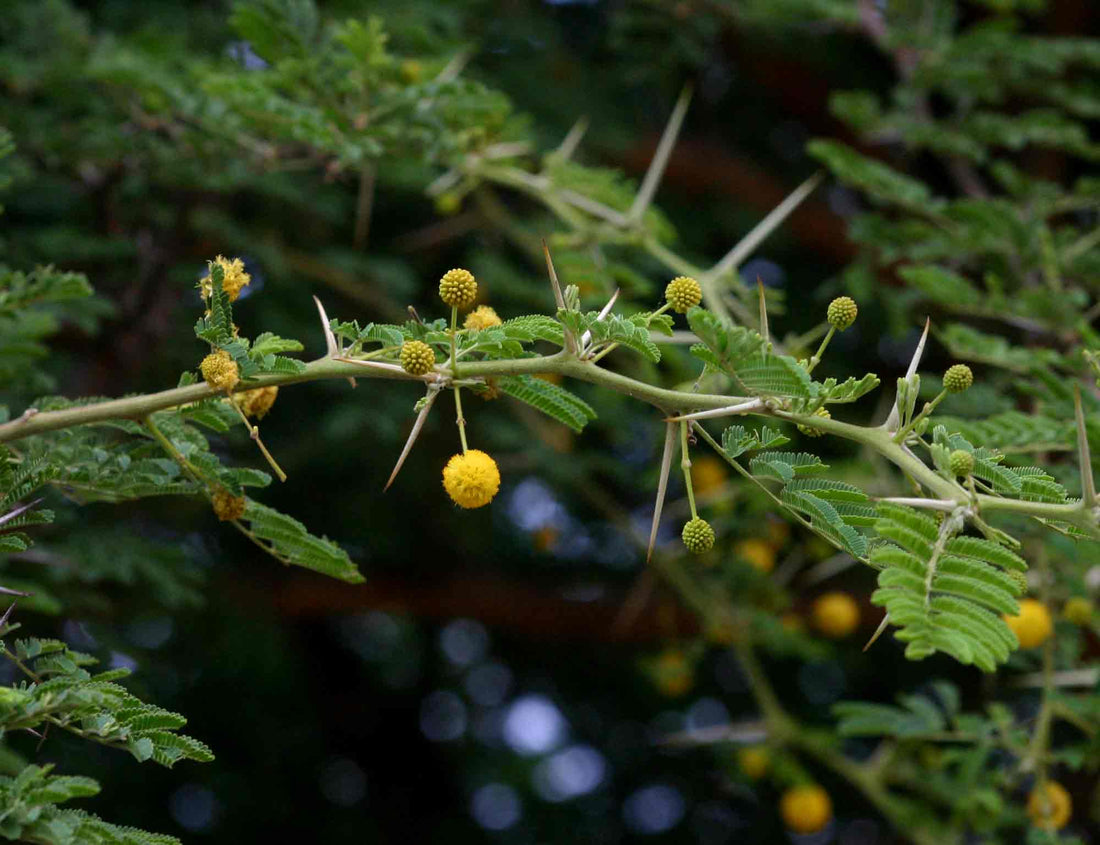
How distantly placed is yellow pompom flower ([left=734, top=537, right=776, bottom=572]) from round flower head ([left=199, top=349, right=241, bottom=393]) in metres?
3.05

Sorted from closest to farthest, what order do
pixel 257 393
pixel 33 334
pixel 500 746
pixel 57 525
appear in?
pixel 257 393 < pixel 33 334 < pixel 57 525 < pixel 500 746

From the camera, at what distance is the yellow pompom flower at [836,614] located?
14.4ft

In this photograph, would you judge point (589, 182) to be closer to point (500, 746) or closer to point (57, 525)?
point (57, 525)

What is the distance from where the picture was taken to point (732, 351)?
1.56 metres

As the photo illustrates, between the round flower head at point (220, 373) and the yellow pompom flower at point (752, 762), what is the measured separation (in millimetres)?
3279

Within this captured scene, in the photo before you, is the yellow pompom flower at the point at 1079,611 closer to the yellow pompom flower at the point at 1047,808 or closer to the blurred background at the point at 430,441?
the yellow pompom flower at the point at 1047,808

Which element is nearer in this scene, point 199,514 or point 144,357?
point 144,357

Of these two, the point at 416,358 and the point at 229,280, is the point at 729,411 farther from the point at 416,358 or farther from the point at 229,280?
the point at 229,280

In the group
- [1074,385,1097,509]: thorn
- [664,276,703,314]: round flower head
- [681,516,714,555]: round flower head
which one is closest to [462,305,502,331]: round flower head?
[664,276,703,314]: round flower head

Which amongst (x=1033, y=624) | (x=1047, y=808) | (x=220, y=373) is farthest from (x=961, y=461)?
(x=1047, y=808)

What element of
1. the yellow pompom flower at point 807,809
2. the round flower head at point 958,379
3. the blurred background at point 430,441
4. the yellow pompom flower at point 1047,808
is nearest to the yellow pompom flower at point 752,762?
the blurred background at point 430,441

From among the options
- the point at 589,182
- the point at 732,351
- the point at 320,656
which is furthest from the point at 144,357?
the point at 732,351

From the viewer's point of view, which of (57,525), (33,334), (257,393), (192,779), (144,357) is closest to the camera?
(257,393)

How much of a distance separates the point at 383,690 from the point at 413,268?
2637mm
